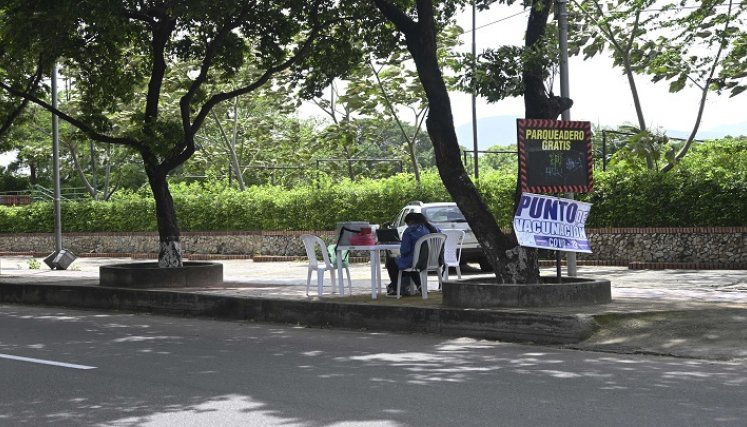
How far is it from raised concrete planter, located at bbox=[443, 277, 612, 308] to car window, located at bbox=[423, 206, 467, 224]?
33.2 ft

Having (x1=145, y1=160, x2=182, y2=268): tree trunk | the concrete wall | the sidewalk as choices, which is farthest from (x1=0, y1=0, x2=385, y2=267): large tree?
the concrete wall

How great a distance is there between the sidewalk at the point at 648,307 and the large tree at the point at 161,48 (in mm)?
2987

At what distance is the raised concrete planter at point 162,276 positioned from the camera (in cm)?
1920

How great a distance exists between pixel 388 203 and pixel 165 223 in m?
11.1

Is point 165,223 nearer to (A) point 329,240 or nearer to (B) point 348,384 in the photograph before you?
(A) point 329,240

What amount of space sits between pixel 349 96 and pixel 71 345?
23997 mm

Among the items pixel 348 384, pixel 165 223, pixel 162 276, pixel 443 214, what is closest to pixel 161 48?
pixel 165 223

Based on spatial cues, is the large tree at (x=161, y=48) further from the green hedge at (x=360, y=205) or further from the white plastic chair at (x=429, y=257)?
the green hedge at (x=360, y=205)

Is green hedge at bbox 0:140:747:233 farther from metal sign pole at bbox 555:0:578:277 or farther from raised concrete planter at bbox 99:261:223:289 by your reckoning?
raised concrete planter at bbox 99:261:223:289

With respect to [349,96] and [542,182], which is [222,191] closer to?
[349,96]

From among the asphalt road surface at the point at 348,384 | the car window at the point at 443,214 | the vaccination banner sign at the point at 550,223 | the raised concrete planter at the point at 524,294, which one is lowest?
the asphalt road surface at the point at 348,384

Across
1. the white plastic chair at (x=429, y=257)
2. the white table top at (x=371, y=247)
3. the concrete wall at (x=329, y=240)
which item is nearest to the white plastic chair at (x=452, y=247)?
the white table top at (x=371, y=247)

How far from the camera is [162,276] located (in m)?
19.4

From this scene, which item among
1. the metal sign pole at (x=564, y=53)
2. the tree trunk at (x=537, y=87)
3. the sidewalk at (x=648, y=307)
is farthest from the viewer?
the metal sign pole at (x=564, y=53)
